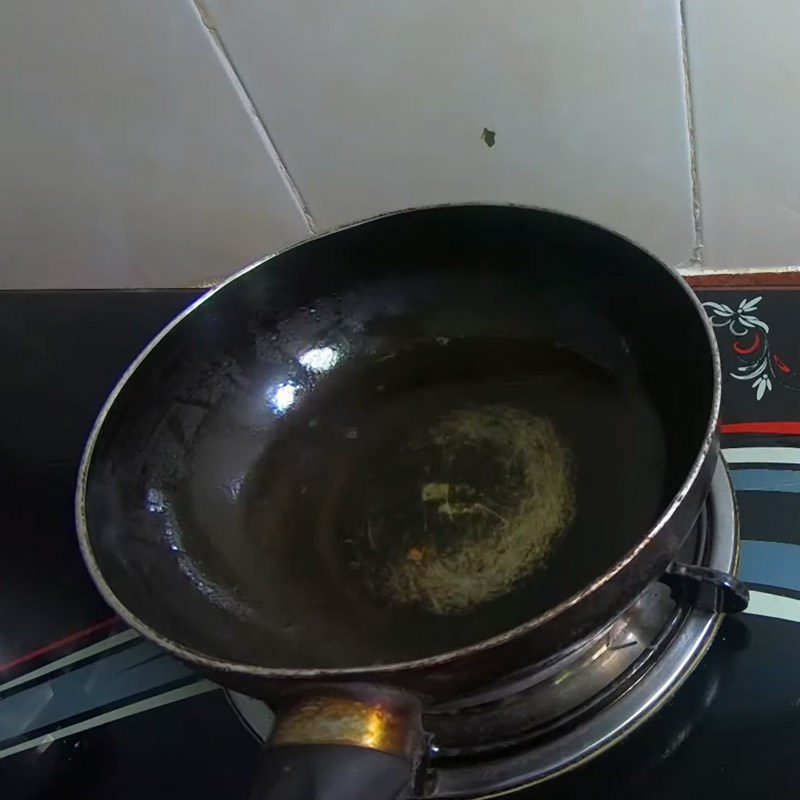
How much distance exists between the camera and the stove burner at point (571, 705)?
0.39 m

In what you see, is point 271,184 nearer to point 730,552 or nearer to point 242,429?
point 242,429

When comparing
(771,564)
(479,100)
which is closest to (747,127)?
(479,100)

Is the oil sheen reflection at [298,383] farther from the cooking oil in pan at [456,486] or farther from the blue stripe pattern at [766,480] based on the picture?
→ the blue stripe pattern at [766,480]

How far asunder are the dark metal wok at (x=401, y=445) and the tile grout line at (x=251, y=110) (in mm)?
134

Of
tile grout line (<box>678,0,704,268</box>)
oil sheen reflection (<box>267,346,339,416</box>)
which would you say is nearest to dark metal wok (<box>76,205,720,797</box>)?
oil sheen reflection (<box>267,346,339,416</box>)

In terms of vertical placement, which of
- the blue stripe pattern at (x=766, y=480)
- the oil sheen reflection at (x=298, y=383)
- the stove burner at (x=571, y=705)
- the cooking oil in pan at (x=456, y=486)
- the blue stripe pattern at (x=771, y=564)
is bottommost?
the stove burner at (x=571, y=705)

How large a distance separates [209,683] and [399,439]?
0.17 meters

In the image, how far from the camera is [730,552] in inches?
16.7

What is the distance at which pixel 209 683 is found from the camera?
46 centimetres

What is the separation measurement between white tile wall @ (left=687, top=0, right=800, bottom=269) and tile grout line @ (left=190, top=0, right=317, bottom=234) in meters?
0.28

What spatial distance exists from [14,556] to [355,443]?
0.22 metres

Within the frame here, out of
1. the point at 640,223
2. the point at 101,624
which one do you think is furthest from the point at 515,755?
the point at 640,223

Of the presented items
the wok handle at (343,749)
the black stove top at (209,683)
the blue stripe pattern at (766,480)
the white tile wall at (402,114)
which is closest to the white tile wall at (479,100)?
the white tile wall at (402,114)

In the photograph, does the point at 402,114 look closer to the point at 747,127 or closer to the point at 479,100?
the point at 479,100
